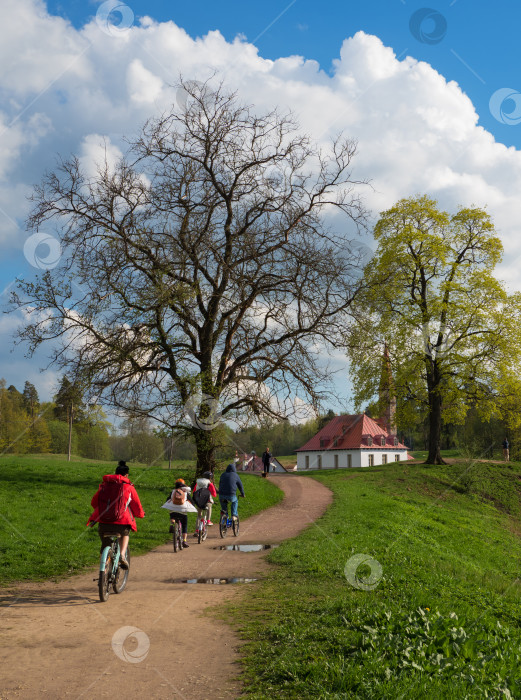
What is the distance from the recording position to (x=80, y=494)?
785 inches

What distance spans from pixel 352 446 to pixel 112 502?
55.1 meters

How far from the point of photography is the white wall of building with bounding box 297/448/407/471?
6181cm

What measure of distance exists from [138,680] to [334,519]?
41.8ft

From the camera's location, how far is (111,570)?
9.10 metres

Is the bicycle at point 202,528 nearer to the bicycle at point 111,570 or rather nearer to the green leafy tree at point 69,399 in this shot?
the bicycle at point 111,570

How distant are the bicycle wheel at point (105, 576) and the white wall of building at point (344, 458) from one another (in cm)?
5295

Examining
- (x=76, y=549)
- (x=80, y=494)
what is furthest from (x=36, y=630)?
(x=80, y=494)

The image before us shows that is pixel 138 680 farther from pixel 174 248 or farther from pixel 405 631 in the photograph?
pixel 174 248

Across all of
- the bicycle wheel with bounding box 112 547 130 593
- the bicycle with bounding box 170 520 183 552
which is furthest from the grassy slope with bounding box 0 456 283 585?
the bicycle wheel with bounding box 112 547 130 593

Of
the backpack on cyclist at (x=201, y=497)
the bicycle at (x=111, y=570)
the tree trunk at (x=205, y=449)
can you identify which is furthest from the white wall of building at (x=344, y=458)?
the bicycle at (x=111, y=570)

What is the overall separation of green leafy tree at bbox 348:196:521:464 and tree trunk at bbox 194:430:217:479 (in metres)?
15.1

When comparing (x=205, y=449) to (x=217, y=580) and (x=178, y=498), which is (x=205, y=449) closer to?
(x=178, y=498)

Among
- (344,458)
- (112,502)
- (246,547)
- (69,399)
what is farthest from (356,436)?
(112,502)

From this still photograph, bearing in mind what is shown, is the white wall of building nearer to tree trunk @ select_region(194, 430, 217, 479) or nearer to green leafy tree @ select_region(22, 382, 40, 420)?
tree trunk @ select_region(194, 430, 217, 479)
